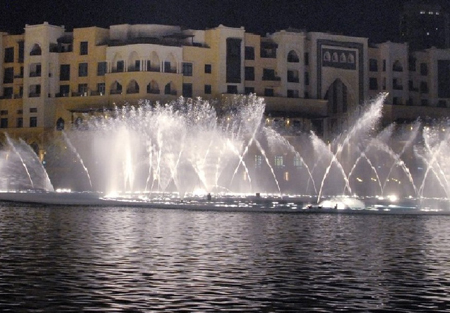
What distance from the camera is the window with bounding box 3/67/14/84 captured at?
11819 centimetres

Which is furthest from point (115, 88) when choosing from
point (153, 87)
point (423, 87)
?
point (423, 87)

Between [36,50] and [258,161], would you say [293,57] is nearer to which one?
[258,161]

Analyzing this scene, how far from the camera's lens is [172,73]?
10975 centimetres

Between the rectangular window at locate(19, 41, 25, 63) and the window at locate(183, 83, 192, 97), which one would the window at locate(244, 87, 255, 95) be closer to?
the window at locate(183, 83, 192, 97)

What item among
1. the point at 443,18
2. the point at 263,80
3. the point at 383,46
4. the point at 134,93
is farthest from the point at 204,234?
the point at 443,18

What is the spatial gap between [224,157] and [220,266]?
7250 centimetres

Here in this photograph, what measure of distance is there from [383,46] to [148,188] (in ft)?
169

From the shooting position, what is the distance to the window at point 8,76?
4653 inches

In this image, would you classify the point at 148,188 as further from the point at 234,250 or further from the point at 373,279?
the point at 373,279

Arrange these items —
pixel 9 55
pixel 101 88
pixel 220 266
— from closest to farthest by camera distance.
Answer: pixel 220 266 → pixel 101 88 → pixel 9 55

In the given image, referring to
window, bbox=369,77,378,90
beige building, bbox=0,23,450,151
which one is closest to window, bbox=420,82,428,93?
beige building, bbox=0,23,450,151

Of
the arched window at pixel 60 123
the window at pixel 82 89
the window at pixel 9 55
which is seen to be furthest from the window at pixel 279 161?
the window at pixel 9 55

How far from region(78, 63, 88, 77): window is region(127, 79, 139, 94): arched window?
7220mm

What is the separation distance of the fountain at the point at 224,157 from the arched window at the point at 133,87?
143 inches
